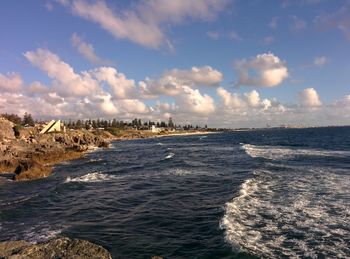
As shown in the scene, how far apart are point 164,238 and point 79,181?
21.8 meters

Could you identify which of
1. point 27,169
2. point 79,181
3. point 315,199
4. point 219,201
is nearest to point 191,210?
point 219,201

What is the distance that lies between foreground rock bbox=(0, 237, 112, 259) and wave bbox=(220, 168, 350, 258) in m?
6.47

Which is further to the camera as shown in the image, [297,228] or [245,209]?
[245,209]

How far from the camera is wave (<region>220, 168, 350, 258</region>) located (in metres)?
16.2

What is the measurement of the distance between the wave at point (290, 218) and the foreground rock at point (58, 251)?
6469 mm

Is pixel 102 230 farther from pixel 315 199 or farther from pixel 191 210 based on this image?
pixel 315 199

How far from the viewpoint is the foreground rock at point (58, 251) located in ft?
42.3

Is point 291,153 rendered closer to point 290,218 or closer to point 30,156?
point 30,156

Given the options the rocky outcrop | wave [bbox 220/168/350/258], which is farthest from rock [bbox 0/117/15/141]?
wave [bbox 220/168/350/258]

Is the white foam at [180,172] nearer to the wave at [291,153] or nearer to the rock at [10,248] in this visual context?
the wave at [291,153]

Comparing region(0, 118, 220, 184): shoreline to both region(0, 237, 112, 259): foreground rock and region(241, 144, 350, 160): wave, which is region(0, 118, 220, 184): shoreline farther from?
region(241, 144, 350, 160): wave

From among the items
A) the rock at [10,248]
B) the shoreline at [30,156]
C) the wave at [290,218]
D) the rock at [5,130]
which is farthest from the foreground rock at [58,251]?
the rock at [5,130]

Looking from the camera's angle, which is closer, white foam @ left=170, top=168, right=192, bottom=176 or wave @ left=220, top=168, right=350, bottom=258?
wave @ left=220, top=168, right=350, bottom=258

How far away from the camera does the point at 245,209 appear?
2319 cm
